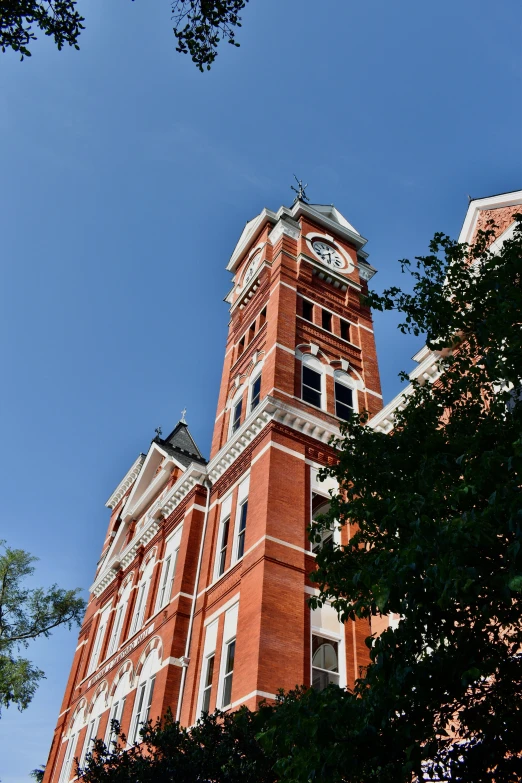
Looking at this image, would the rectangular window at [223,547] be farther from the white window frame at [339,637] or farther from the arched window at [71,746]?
the arched window at [71,746]

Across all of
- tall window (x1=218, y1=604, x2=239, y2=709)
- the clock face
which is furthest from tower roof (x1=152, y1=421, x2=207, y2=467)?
tall window (x1=218, y1=604, x2=239, y2=709)

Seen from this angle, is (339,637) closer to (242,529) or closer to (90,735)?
(242,529)

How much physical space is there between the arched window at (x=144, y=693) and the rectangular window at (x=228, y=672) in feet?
13.1

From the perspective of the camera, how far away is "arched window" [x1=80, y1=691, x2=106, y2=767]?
25.0m

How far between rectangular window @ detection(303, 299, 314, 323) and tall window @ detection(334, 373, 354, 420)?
9.92 feet

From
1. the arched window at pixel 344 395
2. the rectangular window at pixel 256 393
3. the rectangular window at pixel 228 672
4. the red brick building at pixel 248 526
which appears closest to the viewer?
the rectangular window at pixel 228 672

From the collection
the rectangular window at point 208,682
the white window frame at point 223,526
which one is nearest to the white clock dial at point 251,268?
the white window frame at point 223,526

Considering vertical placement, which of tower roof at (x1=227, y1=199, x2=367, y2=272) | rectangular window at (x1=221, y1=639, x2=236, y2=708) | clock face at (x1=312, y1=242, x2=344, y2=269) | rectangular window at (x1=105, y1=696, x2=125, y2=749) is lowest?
rectangular window at (x1=221, y1=639, x2=236, y2=708)

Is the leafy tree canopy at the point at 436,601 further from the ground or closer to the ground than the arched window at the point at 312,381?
closer to the ground

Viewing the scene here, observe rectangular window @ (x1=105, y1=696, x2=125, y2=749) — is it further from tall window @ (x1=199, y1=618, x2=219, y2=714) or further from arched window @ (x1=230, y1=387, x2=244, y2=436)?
arched window @ (x1=230, y1=387, x2=244, y2=436)

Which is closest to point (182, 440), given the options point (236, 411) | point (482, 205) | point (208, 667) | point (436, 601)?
point (236, 411)

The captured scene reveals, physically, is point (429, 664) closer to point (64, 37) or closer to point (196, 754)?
point (196, 754)

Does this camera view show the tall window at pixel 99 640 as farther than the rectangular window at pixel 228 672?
Yes

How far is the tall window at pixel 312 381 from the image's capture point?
78.7 ft
